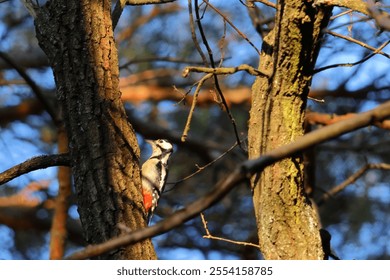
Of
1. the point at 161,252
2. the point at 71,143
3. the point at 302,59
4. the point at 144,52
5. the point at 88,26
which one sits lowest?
the point at 71,143

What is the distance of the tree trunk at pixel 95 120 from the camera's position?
2414mm

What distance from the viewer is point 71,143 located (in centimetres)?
251

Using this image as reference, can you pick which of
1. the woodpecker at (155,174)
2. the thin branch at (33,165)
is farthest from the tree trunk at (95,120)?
the woodpecker at (155,174)

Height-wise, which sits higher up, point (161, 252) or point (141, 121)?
point (141, 121)

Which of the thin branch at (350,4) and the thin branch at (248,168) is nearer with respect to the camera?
the thin branch at (248,168)

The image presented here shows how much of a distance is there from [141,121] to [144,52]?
1135 millimetres

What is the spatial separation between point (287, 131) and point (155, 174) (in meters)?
1.94

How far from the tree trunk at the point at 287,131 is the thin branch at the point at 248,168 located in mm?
996

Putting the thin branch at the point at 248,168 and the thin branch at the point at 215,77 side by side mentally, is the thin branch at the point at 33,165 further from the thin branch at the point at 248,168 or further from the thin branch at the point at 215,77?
the thin branch at the point at 248,168

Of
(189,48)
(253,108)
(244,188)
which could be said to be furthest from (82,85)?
(244,188)

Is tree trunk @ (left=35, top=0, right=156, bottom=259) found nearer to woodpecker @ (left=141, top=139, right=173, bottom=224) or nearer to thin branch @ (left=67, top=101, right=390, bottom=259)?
thin branch @ (left=67, top=101, right=390, bottom=259)

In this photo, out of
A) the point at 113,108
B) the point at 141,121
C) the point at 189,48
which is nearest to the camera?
the point at 113,108

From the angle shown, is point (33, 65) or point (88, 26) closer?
point (88, 26)

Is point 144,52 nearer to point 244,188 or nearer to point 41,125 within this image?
point 41,125
